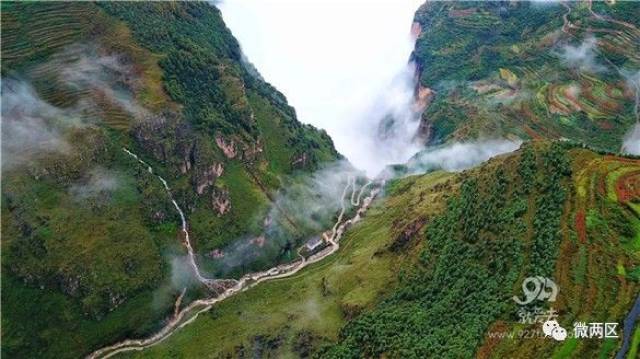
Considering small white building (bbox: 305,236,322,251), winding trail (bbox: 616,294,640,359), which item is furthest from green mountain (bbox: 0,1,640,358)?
small white building (bbox: 305,236,322,251)

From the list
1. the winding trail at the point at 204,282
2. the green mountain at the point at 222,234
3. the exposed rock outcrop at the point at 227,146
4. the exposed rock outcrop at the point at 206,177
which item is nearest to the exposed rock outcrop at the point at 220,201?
the green mountain at the point at 222,234

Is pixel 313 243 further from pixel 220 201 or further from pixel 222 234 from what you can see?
pixel 220 201

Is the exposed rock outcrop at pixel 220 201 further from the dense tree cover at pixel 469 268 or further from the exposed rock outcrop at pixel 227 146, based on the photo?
the dense tree cover at pixel 469 268

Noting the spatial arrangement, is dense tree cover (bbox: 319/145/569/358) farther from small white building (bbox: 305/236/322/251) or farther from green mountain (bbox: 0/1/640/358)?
small white building (bbox: 305/236/322/251)

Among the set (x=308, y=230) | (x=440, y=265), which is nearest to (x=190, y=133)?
(x=308, y=230)

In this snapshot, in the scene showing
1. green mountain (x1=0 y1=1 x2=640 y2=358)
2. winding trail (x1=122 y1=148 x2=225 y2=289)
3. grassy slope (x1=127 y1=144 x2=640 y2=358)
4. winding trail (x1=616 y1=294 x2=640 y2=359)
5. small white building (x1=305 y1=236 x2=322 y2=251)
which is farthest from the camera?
small white building (x1=305 y1=236 x2=322 y2=251)

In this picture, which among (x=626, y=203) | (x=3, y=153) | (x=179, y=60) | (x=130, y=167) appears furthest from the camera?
(x=179, y=60)

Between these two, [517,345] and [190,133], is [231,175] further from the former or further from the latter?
[517,345]
